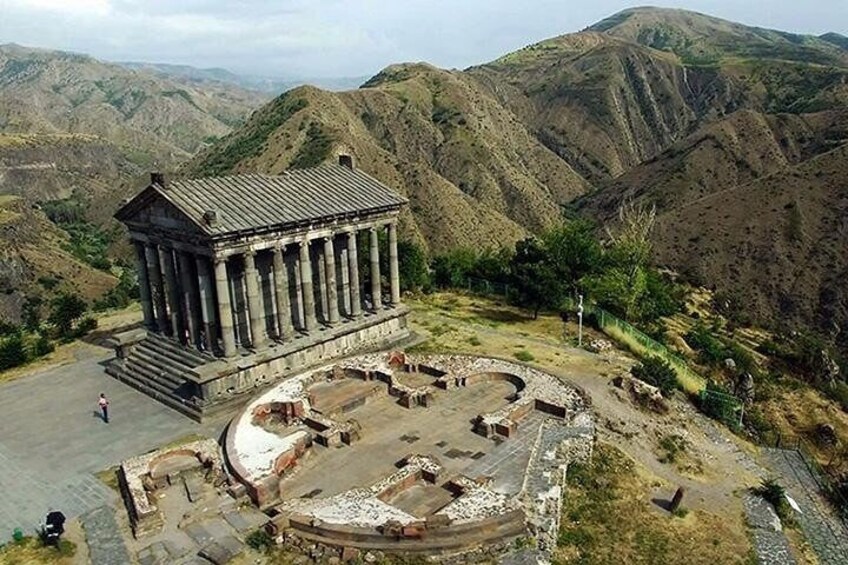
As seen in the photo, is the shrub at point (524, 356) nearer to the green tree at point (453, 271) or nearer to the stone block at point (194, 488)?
the green tree at point (453, 271)

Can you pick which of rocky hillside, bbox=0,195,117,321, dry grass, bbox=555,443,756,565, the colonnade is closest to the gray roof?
the colonnade

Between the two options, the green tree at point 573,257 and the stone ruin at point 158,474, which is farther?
the green tree at point 573,257

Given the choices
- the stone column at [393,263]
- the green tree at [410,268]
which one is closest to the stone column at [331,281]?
the stone column at [393,263]

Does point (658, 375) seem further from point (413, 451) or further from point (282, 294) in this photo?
point (282, 294)

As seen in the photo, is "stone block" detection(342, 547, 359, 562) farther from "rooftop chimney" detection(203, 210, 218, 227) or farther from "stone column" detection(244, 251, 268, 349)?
"rooftop chimney" detection(203, 210, 218, 227)

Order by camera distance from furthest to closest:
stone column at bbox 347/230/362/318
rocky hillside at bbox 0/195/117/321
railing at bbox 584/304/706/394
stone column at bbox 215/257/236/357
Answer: rocky hillside at bbox 0/195/117/321 < stone column at bbox 347/230/362/318 < railing at bbox 584/304/706/394 < stone column at bbox 215/257/236/357
